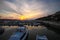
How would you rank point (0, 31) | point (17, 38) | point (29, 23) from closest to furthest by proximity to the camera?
1. point (17, 38)
2. point (0, 31)
3. point (29, 23)

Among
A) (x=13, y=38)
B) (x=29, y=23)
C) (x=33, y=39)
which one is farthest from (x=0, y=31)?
(x=29, y=23)

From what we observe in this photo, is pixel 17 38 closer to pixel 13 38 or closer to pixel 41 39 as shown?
pixel 13 38

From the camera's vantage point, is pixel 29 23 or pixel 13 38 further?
pixel 29 23

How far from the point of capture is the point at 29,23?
288 ft

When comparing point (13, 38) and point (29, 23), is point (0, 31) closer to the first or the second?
point (13, 38)

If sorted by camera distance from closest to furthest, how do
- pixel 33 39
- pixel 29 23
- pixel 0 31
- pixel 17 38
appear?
pixel 17 38 < pixel 33 39 < pixel 0 31 < pixel 29 23

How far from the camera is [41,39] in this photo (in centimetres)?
2239

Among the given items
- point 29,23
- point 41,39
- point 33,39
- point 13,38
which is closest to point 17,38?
point 13,38

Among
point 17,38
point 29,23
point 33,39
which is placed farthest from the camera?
point 29,23

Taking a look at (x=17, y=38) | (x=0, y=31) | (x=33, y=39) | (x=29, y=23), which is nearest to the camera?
(x=17, y=38)

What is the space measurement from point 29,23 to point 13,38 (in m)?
66.4

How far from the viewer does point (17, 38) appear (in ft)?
69.2

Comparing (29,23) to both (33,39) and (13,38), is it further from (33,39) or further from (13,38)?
(13,38)

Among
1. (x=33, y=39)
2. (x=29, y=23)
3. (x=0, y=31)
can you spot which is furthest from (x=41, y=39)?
(x=29, y=23)
